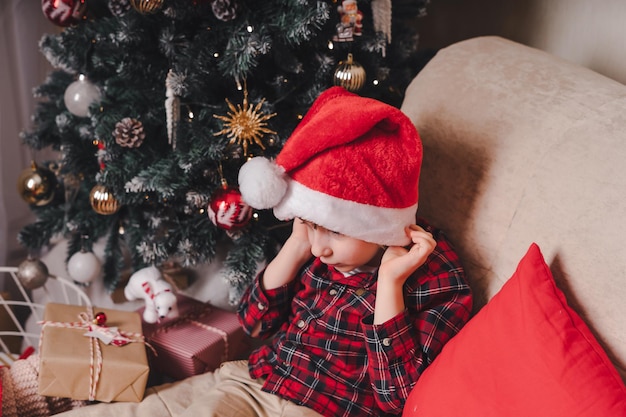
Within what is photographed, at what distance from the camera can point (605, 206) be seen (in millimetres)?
781

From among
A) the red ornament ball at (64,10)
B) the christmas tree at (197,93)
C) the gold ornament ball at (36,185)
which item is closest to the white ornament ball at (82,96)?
the christmas tree at (197,93)

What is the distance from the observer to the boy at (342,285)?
829 mm

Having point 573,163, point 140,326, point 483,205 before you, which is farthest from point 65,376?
point 573,163

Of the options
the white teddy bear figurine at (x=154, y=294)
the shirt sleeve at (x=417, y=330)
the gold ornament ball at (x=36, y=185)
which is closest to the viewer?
the shirt sleeve at (x=417, y=330)

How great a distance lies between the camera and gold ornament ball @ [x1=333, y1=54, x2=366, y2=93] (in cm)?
110

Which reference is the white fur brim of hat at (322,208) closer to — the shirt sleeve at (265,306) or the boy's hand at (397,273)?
the boy's hand at (397,273)

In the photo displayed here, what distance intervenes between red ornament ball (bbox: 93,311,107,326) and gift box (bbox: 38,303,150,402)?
20 millimetres

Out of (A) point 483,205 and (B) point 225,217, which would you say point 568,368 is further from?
(B) point 225,217

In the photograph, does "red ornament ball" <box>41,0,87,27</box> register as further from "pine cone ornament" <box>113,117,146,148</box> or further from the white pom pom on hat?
the white pom pom on hat

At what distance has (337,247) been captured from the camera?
90 cm

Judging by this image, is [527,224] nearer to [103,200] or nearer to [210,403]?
[210,403]

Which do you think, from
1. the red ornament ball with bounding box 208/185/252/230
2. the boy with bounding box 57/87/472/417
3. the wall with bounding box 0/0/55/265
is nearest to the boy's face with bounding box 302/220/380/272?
the boy with bounding box 57/87/472/417

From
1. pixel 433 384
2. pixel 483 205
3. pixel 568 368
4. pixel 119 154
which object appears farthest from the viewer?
pixel 119 154

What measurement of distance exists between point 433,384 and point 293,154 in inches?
15.7
